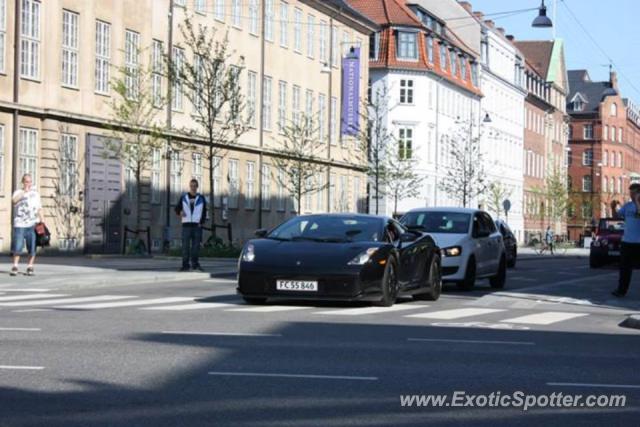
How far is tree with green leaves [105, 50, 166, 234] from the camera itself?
147 feet

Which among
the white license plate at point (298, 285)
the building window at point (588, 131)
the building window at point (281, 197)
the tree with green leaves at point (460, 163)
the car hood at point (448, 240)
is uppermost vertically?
the building window at point (588, 131)

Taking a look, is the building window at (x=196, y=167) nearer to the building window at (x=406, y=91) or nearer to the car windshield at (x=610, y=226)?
the car windshield at (x=610, y=226)

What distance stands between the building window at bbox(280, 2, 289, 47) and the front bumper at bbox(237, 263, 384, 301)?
147 ft

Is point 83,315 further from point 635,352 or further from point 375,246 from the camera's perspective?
point 635,352

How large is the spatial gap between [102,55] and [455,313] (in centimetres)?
3022

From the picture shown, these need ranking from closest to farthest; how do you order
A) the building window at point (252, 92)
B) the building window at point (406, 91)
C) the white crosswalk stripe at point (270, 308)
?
the white crosswalk stripe at point (270, 308), the building window at point (252, 92), the building window at point (406, 91)

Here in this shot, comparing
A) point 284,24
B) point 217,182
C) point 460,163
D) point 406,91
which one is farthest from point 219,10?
point 406,91

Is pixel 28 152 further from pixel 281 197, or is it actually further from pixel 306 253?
pixel 306 253

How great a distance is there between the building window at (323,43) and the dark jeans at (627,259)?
4472 centimetres

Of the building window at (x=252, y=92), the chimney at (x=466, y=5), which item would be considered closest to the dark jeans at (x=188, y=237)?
the building window at (x=252, y=92)

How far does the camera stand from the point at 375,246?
20141mm

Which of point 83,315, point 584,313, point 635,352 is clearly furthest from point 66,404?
point 584,313

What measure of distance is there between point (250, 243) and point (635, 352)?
24.0 ft

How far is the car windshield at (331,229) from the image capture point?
813 inches
